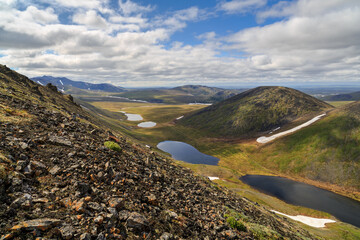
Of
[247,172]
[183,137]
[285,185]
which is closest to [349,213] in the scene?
[285,185]

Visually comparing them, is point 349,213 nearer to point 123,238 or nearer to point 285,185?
point 285,185

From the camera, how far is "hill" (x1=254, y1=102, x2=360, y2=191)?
9694 cm

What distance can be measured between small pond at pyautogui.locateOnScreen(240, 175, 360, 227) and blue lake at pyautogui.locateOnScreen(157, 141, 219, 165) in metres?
34.6

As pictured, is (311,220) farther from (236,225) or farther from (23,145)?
(23,145)

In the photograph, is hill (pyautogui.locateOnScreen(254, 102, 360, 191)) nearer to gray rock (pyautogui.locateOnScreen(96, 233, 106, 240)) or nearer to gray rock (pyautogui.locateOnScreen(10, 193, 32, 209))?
gray rock (pyautogui.locateOnScreen(96, 233, 106, 240))

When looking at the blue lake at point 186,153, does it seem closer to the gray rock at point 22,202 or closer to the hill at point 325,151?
the hill at point 325,151

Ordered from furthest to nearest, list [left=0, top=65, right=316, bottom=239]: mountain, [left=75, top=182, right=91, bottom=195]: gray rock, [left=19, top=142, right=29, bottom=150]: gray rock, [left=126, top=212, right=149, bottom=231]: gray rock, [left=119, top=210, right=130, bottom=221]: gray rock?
1. [left=19, top=142, right=29, bottom=150]: gray rock
2. [left=75, top=182, right=91, bottom=195]: gray rock
3. [left=119, top=210, right=130, bottom=221]: gray rock
4. [left=126, top=212, right=149, bottom=231]: gray rock
5. [left=0, top=65, right=316, bottom=239]: mountain

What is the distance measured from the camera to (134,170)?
18.3 metres

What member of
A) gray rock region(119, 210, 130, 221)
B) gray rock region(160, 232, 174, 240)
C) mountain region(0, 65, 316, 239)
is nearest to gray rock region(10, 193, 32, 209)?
mountain region(0, 65, 316, 239)

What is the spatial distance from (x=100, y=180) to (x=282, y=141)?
156 meters

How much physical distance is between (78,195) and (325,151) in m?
147

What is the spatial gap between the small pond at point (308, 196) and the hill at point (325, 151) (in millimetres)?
15066

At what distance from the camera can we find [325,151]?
11156 cm

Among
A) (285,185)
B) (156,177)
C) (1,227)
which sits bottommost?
(285,185)
